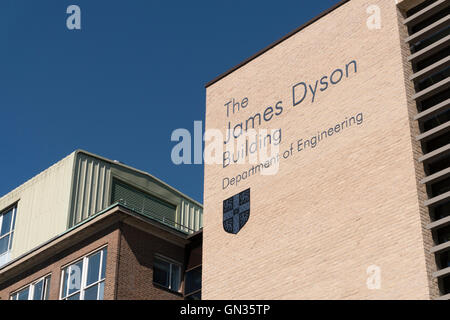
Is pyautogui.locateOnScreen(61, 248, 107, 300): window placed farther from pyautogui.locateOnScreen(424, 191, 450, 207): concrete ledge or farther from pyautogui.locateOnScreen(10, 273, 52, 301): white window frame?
pyautogui.locateOnScreen(424, 191, 450, 207): concrete ledge

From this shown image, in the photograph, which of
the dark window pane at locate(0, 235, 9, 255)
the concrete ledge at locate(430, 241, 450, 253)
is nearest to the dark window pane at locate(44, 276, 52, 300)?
the dark window pane at locate(0, 235, 9, 255)

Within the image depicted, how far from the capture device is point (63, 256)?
106 feet

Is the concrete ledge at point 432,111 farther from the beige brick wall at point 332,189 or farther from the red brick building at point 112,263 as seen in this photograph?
the red brick building at point 112,263

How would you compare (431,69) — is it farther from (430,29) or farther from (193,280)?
(193,280)

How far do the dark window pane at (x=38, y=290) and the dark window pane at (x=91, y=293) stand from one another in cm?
304

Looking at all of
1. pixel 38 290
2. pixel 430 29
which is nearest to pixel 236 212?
pixel 430 29

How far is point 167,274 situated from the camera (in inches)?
1244

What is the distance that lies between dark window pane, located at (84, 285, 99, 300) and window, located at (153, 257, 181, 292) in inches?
86.8

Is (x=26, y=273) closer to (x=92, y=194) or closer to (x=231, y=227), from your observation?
(x=92, y=194)

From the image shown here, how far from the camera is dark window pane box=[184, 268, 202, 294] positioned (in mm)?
31359

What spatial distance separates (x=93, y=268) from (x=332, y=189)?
10416 mm
